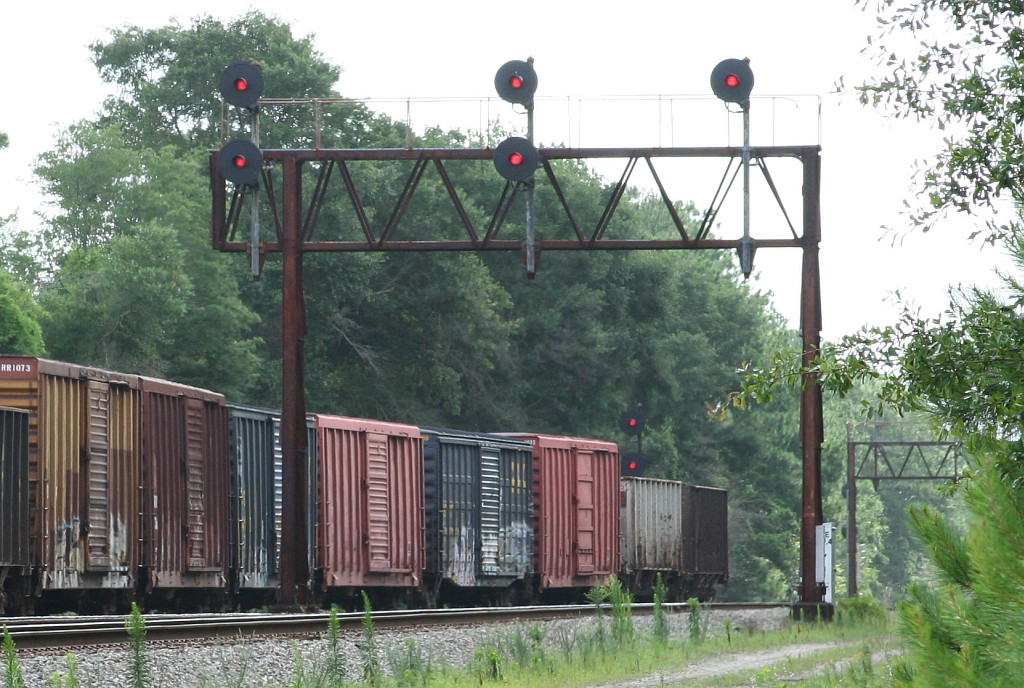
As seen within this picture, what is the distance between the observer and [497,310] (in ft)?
166

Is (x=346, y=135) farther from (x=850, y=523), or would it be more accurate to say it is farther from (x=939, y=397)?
(x=939, y=397)

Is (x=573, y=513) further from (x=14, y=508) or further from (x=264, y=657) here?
(x=264, y=657)

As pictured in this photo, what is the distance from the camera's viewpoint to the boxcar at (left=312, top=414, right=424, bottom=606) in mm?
22672

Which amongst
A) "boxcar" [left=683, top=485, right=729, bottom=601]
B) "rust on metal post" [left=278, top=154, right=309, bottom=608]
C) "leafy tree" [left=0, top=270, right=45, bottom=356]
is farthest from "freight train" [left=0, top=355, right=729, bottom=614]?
"leafy tree" [left=0, top=270, right=45, bottom=356]

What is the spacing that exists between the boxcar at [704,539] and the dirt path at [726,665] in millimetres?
17044

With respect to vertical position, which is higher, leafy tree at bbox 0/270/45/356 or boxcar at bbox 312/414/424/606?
leafy tree at bbox 0/270/45/356

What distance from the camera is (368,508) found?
23422 millimetres

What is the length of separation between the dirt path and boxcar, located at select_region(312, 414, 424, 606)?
23.2ft

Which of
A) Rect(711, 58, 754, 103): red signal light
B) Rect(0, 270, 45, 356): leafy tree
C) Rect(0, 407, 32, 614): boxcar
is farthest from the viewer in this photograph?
Rect(0, 270, 45, 356): leafy tree

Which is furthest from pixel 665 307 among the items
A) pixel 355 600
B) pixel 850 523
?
pixel 355 600

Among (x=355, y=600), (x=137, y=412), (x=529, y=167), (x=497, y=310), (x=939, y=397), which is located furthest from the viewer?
(x=497, y=310)

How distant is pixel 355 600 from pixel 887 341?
17.4 meters

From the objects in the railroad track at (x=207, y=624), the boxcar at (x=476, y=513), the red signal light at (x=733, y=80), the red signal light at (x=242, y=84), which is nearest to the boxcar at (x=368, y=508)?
the boxcar at (x=476, y=513)

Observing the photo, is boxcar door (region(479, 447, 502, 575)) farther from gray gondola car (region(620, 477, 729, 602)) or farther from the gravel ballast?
the gravel ballast
